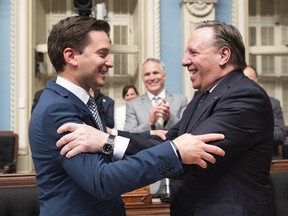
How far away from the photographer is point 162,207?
2590 millimetres

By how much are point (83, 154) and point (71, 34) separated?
0.45 meters

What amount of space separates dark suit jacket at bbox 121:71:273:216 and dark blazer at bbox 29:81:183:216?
6.8 inches

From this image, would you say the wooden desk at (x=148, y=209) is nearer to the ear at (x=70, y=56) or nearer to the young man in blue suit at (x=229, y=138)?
the young man in blue suit at (x=229, y=138)

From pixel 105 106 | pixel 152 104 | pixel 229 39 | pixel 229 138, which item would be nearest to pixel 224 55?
pixel 229 39

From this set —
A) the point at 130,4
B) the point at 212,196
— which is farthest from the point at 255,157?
the point at 130,4

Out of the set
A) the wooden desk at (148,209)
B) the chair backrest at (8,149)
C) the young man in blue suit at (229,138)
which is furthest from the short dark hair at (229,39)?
the chair backrest at (8,149)

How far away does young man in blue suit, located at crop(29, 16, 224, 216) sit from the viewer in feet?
4.98

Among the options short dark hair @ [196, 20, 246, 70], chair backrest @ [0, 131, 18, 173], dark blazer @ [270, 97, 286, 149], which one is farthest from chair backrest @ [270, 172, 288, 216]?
chair backrest @ [0, 131, 18, 173]

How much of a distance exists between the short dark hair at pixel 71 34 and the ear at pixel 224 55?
0.49m

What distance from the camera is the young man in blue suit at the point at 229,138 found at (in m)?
1.65

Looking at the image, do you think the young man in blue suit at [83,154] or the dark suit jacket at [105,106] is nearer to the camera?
the young man in blue suit at [83,154]

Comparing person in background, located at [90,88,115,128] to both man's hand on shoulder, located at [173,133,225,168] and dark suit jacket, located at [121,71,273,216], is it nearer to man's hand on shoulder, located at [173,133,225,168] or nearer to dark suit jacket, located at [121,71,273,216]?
dark suit jacket, located at [121,71,273,216]

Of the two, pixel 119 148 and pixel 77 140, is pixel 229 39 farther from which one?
pixel 77 140

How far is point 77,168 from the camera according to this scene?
4.95 feet
